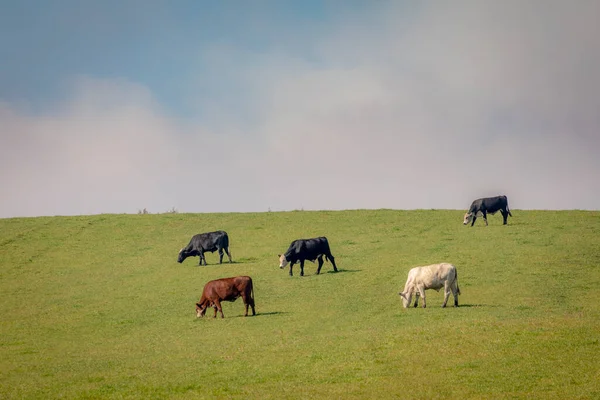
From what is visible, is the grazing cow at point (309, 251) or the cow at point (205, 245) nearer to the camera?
the grazing cow at point (309, 251)

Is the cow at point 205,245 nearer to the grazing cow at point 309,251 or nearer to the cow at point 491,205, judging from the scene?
the grazing cow at point 309,251

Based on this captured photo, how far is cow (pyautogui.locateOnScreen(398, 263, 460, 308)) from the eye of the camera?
2925 cm

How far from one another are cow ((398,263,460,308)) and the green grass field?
0.64 metres

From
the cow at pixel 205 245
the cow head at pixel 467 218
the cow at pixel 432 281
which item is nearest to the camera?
the cow at pixel 432 281

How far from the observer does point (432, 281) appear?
29.5m

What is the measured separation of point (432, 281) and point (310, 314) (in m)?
4.66

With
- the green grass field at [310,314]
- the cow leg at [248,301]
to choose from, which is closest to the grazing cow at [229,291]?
the cow leg at [248,301]

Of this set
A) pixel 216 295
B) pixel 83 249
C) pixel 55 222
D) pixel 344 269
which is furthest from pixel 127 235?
pixel 216 295

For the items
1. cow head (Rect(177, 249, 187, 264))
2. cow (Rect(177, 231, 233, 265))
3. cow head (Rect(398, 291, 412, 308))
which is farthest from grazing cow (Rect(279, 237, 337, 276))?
cow head (Rect(398, 291, 412, 308))

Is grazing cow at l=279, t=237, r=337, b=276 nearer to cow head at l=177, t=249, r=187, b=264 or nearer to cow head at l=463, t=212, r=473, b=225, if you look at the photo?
cow head at l=177, t=249, r=187, b=264

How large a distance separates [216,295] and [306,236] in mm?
19572

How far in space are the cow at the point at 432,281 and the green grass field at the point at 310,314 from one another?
0.64 meters

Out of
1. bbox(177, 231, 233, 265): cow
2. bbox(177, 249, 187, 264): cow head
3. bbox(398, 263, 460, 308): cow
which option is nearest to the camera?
bbox(398, 263, 460, 308): cow

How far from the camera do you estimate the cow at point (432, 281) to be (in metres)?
29.2
